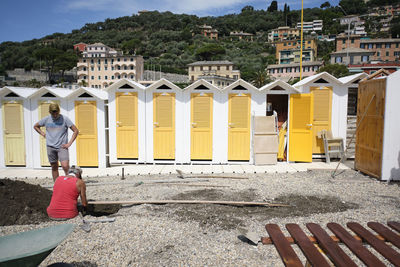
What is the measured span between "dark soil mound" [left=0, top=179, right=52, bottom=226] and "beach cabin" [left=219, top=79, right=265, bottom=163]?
5.34 metres

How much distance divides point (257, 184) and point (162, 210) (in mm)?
2777

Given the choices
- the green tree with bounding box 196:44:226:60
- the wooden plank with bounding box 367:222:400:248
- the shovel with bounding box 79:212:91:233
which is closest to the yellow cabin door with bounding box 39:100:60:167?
the shovel with bounding box 79:212:91:233

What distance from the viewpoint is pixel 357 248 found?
3.14m

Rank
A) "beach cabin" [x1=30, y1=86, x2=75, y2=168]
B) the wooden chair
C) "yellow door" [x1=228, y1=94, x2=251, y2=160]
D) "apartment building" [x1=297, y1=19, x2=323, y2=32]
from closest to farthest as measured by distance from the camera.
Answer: "beach cabin" [x1=30, y1=86, x2=75, y2=168] < "yellow door" [x1=228, y1=94, x2=251, y2=160] < the wooden chair < "apartment building" [x1=297, y1=19, x2=323, y2=32]

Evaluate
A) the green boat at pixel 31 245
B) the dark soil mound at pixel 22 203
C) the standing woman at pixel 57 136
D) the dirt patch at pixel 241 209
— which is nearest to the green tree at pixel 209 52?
the standing woman at pixel 57 136

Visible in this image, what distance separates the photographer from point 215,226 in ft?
14.7

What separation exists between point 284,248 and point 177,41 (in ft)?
399

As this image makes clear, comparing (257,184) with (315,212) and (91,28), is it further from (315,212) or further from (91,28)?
(91,28)

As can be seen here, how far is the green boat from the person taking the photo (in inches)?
78.7

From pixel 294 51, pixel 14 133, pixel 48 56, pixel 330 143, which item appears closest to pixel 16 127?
pixel 14 133

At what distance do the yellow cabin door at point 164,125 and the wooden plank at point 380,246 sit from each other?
253 inches

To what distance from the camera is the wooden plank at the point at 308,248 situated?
2839 mm

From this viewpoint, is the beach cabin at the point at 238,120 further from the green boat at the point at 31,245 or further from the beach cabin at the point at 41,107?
the green boat at the point at 31,245

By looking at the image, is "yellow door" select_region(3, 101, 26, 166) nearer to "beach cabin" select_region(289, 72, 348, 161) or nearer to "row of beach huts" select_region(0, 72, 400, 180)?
"row of beach huts" select_region(0, 72, 400, 180)
